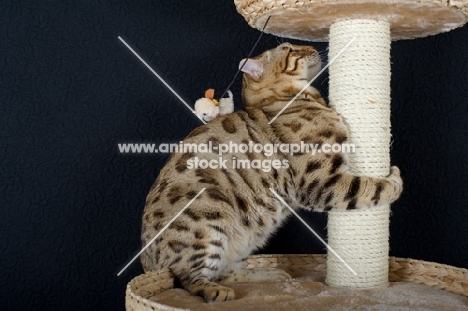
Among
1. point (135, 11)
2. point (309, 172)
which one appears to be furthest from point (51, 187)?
point (309, 172)

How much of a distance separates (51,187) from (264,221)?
3.15 ft

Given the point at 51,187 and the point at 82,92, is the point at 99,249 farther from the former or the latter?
the point at 82,92

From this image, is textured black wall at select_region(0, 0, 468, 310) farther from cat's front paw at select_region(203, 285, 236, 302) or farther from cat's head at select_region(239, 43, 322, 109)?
cat's front paw at select_region(203, 285, 236, 302)

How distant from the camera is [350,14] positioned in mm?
1680

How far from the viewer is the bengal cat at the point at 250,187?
1.65 metres

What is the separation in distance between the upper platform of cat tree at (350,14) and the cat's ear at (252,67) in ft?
0.35


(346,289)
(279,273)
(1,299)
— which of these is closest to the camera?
(346,289)

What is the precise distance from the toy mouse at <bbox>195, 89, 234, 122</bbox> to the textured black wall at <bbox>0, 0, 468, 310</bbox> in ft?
1.62

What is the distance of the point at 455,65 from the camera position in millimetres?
2342

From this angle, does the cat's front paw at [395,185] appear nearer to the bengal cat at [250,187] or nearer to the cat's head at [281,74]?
the bengal cat at [250,187]

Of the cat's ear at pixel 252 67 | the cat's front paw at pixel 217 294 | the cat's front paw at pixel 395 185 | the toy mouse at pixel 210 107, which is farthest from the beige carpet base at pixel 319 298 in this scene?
the cat's ear at pixel 252 67

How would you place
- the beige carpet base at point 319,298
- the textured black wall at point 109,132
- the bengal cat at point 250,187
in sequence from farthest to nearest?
the textured black wall at point 109,132, the bengal cat at point 250,187, the beige carpet base at point 319,298

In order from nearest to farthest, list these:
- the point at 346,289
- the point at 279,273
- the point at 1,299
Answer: the point at 346,289
the point at 279,273
the point at 1,299

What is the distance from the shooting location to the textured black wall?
91.7 inches
